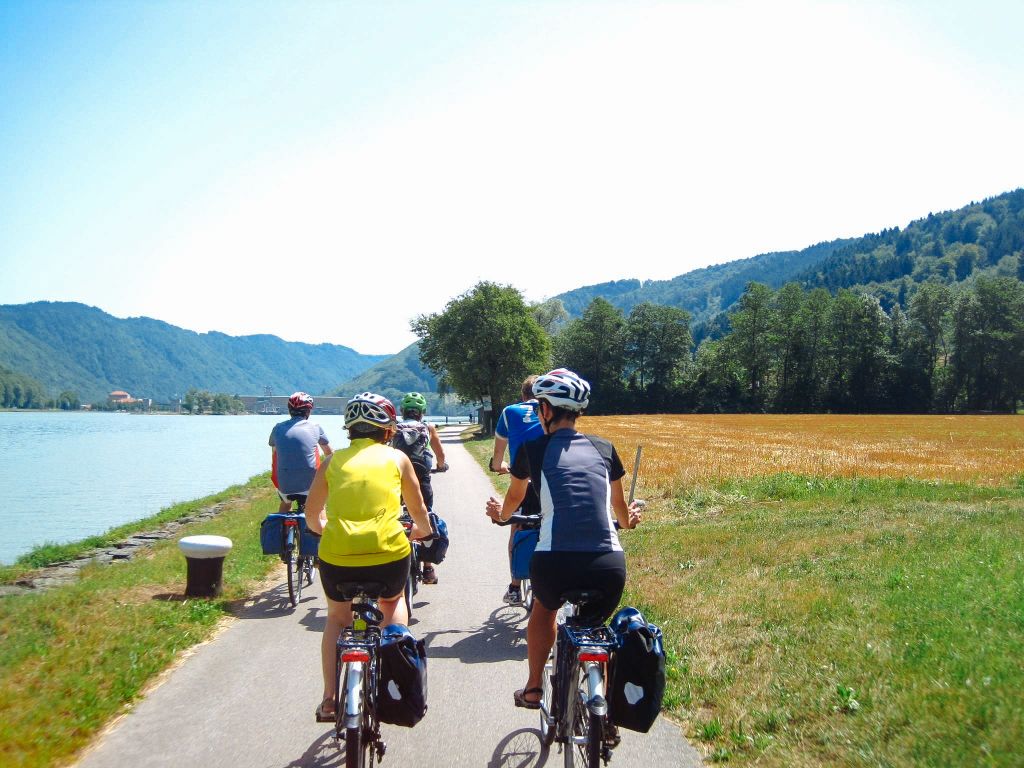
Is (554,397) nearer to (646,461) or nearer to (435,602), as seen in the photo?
(435,602)

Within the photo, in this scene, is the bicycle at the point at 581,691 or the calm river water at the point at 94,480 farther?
the calm river water at the point at 94,480

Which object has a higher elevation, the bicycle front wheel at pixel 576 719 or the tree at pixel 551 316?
the tree at pixel 551 316

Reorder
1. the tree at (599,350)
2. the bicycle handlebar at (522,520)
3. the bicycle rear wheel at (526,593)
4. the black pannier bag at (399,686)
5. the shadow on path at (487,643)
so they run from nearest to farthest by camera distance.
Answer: the black pannier bag at (399,686), the bicycle handlebar at (522,520), the shadow on path at (487,643), the bicycle rear wheel at (526,593), the tree at (599,350)

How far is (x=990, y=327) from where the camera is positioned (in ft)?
289

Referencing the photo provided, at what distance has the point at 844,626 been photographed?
6.00 meters

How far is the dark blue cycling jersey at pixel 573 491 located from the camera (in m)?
3.65

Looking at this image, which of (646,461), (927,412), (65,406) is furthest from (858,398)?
(65,406)

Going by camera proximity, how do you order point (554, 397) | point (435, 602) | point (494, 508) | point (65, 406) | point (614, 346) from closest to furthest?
point (554, 397) → point (494, 508) → point (435, 602) → point (614, 346) → point (65, 406)

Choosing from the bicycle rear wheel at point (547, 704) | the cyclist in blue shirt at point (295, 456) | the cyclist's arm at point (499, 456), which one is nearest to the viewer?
the bicycle rear wheel at point (547, 704)

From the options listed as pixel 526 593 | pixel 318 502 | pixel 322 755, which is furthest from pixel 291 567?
pixel 318 502

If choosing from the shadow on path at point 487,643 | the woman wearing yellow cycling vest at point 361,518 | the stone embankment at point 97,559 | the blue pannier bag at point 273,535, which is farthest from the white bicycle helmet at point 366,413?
the stone embankment at point 97,559

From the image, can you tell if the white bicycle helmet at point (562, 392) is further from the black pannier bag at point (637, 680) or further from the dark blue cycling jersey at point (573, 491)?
the black pannier bag at point (637, 680)

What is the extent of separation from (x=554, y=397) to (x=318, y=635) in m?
3.99

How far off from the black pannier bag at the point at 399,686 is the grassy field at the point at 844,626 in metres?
1.83
